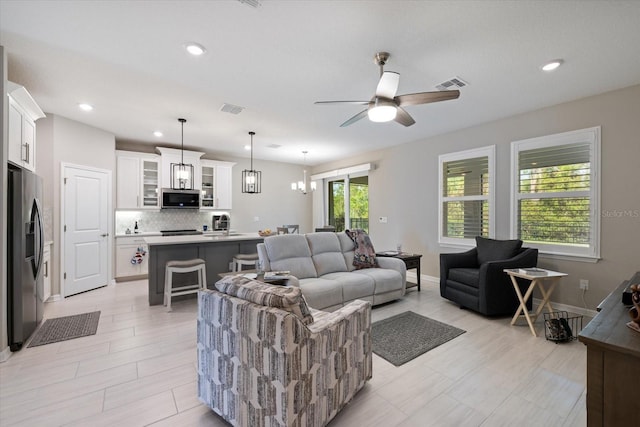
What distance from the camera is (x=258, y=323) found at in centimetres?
145

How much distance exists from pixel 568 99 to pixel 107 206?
738 cm

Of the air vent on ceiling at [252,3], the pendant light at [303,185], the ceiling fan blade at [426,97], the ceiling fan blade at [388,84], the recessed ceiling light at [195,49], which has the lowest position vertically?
the pendant light at [303,185]

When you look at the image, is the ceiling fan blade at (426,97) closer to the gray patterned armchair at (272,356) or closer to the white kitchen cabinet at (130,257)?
the gray patterned armchair at (272,356)

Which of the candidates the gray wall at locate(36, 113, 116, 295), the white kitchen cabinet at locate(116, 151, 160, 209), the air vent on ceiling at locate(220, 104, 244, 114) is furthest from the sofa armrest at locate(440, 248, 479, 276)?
the gray wall at locate(36, 113, 116, 295)

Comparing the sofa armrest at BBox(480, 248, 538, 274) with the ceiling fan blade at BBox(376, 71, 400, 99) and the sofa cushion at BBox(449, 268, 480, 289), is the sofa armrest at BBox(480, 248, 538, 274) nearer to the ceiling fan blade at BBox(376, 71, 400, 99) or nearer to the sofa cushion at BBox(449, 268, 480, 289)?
the sofa cushion at BBox(449, 268, 480, 289)

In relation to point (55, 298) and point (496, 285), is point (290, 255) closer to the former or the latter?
point (496, 285)

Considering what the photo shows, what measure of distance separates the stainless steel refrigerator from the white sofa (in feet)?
7.54

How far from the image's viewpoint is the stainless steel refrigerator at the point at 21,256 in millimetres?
2607

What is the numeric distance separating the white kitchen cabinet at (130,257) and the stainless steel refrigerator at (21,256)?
2409 mm

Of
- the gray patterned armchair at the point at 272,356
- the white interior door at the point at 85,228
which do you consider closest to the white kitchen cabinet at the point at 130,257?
the white interior door at the point at 85,228

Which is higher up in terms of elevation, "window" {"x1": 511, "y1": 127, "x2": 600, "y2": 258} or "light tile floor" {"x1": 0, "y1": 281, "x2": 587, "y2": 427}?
"window" {"x1": 511, "y1": 127, "x2": 600, "y2": 258}

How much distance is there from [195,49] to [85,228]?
3.94 metres

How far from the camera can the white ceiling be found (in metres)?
2.05

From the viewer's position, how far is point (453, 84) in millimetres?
3166
